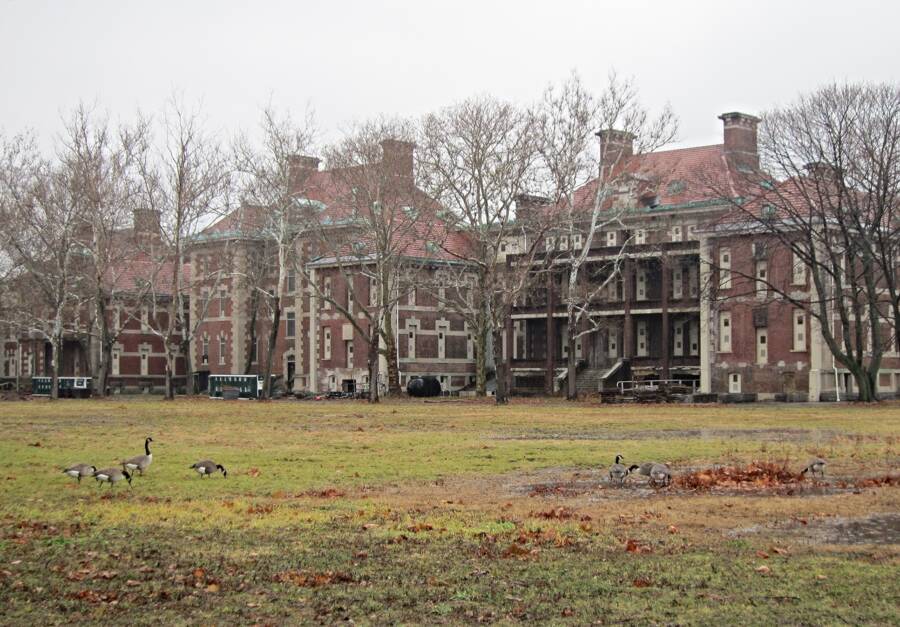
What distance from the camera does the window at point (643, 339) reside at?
3046 inches

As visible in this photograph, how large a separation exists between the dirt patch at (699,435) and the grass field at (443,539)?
2874 mm

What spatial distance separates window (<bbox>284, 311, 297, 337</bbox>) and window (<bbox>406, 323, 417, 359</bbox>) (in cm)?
1140

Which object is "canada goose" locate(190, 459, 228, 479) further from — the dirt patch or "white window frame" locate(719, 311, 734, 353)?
"white window frame" locate(719, 311, 734, 353)

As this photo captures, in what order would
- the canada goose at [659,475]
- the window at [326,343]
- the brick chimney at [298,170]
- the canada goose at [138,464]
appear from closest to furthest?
the canada goose at [659,475]
the canada goose at [138,464]
the brick chimney at [298,170]
the window at [326,343]

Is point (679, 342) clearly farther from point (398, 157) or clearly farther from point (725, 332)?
point (398, 157)

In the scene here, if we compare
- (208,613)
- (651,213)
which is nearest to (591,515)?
(208,613)

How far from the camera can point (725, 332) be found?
71.8 meters

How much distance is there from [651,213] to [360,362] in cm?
2167

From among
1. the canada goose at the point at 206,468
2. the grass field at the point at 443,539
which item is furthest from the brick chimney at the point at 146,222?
the canada goose at the point at 206,468

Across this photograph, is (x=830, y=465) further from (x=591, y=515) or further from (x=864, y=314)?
(x=864, y=314)

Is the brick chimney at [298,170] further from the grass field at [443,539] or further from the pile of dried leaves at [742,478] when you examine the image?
the pile of dried leaves at [742,478]

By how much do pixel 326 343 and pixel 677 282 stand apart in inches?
971

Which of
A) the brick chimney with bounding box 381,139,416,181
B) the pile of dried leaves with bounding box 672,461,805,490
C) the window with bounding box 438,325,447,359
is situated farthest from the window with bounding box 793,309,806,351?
the pile of dried leaves with bounding box 672,461,805,490

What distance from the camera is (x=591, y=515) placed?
14969 mm
